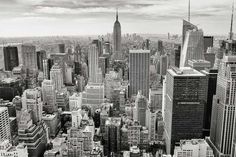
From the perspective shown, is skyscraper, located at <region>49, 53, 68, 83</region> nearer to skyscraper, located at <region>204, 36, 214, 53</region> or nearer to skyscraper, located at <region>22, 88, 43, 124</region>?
skyscraper, located at <region>22, 88, 43, 124</region>

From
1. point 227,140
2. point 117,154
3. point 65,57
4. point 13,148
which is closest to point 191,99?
point 227,140

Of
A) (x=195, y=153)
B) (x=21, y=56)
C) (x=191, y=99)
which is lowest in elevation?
(x=195, y=153)

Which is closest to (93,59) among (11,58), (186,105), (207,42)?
(11,58)

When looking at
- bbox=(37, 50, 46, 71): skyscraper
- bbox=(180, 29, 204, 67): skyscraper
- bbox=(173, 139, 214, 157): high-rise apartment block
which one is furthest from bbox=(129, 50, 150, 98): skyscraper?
bbox=(173, 139, 214, 157): high-rise apartment block

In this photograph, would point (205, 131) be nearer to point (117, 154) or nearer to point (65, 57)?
point (117, 154)

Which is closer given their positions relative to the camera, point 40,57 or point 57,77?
point 57,77

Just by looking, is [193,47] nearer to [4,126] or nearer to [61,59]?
[61,59]
